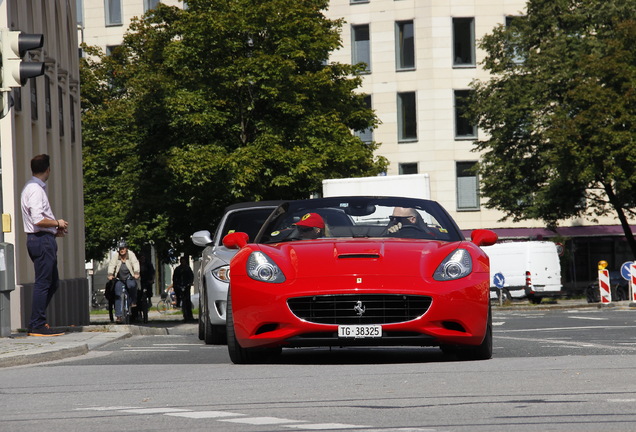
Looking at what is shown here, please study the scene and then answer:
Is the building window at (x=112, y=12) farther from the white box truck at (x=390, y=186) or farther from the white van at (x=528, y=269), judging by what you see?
the white box truck at (x=390, y=186)

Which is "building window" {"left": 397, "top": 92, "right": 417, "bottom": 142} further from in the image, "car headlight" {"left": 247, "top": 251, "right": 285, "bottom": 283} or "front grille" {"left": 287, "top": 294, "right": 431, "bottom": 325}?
"front grille" {"left": 287, "top": 294, "right": 431, "bottom": 325}

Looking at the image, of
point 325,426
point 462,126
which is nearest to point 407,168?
point 462,126

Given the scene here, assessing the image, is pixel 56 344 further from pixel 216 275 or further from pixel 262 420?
pixel 262 420

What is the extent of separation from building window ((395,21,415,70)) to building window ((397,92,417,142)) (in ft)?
4.88

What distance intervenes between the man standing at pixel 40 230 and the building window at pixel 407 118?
5369 cm

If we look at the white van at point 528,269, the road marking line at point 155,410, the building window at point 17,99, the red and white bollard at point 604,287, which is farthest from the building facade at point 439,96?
the road marking line at point 155,410

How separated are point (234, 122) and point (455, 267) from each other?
31101 millimetres

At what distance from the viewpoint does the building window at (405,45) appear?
225 feet

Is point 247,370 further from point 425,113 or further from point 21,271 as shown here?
point 425,113

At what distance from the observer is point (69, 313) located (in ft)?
87.5

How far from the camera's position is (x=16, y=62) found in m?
14.6

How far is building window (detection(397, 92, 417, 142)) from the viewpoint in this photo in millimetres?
68938

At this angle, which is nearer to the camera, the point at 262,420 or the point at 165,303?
the point at 262,420

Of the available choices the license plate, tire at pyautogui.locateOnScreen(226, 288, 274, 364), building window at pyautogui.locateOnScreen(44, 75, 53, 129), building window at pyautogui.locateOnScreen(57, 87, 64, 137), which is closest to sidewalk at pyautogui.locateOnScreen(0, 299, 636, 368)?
tire at pyautogui.locateOnScreen(226, 288, 274, 364)
